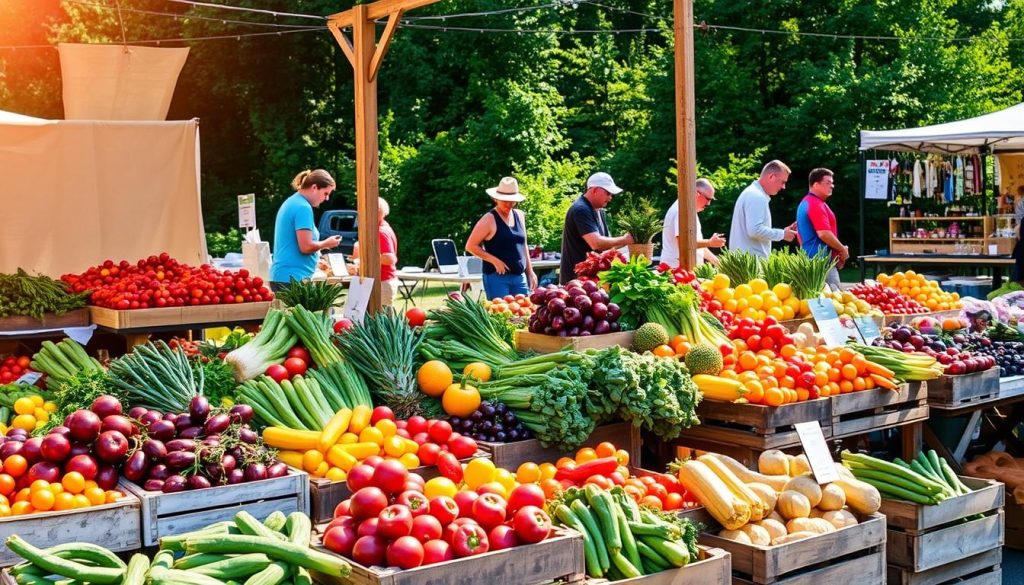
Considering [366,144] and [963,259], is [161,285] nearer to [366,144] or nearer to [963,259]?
[366,144]

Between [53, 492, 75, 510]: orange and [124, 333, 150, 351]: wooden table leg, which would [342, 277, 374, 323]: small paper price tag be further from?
[53, 492, 75, 510]: orange

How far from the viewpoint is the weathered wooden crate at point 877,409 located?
197 inches

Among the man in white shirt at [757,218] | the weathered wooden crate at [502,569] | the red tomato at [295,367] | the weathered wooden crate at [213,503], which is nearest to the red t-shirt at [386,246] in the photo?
the man in white shirt at [757,218]

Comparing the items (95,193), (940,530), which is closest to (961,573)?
(940,530)

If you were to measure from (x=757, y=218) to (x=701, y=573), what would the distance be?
5.26 m

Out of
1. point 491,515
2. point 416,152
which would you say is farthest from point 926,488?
point 416,152

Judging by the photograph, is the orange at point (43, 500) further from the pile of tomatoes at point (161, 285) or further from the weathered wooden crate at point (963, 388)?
the weathered wooden crate at point (963, 388)

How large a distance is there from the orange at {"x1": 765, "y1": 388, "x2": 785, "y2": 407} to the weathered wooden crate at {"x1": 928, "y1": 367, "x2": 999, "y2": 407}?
130cm

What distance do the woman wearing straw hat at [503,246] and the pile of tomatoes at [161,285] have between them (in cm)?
168

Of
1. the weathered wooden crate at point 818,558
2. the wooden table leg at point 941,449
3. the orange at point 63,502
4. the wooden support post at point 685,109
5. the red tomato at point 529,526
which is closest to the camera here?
the red tomato at point 529,526

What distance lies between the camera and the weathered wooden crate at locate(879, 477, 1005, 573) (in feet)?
14.3

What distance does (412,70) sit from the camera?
2672 centimetres

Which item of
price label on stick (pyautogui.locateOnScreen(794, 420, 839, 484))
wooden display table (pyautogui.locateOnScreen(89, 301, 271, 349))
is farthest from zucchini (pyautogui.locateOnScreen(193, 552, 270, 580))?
wooden display table (pyautogui.locateOnScreen(89, 301, 271, 349))

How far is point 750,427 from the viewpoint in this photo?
4.87 m
